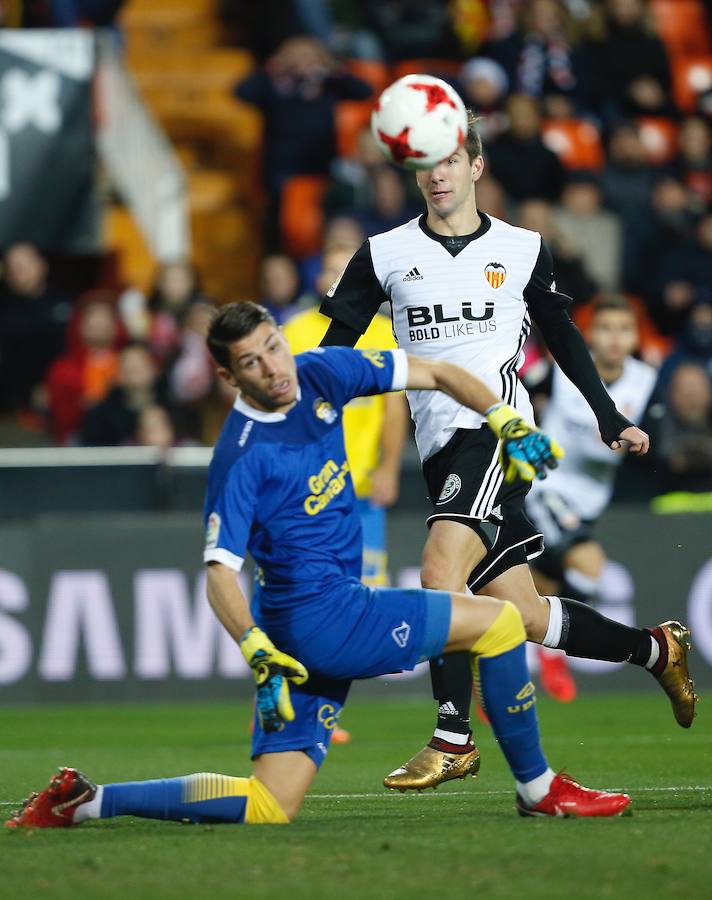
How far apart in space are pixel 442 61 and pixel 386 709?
7941mm

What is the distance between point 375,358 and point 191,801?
58.7 inches

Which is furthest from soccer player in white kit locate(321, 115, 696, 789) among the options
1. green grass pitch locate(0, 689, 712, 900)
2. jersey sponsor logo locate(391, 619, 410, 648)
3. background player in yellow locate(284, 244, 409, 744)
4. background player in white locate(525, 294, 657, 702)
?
background player in white locate(525, 294, 657, 702)

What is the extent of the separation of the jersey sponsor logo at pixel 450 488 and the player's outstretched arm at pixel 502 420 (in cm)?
88

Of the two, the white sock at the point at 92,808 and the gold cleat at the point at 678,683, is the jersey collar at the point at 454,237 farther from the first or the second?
the white sock at the point at 92,808

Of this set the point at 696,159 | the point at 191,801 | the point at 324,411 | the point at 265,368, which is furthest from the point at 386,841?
the point at 696,159

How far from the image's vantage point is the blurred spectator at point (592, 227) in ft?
49.3

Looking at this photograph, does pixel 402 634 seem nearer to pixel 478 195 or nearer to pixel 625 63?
pixel 478 195

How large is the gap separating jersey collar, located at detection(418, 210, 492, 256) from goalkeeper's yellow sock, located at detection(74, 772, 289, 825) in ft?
7.30

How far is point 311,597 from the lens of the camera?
5.62 meters

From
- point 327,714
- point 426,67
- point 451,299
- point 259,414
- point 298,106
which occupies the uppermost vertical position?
point 426,67

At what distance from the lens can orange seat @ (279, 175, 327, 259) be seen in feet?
48.8

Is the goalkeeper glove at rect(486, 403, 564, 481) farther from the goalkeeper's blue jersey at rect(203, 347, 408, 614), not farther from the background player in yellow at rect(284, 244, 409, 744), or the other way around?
the background player in yellow at rect(284, 244, 409, 744)

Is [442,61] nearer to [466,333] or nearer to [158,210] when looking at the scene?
[158,210]

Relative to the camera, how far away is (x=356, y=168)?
1519cm
